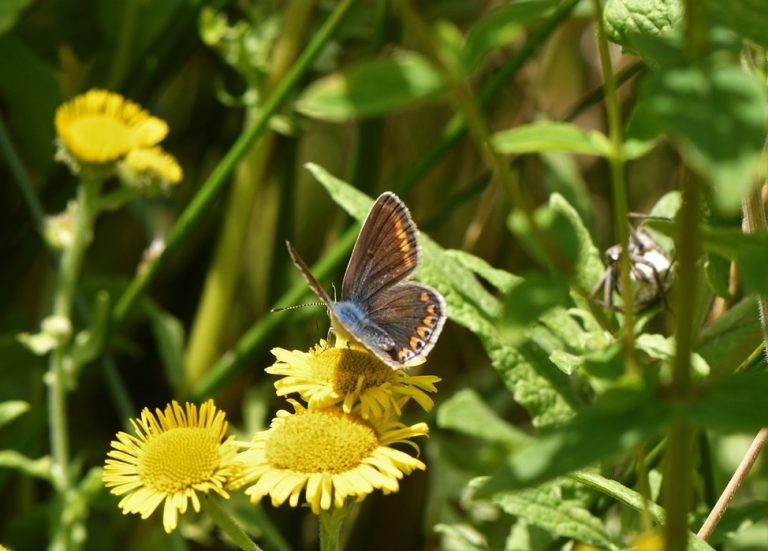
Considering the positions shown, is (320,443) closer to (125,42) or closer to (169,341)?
(169,341)

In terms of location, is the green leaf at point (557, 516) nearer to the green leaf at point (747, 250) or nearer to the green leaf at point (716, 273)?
the green leaf at point (716, 273)

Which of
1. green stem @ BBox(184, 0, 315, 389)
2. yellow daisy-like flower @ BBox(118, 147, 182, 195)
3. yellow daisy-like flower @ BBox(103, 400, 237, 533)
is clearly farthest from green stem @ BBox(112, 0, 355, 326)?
yellow daisy-like flower @ BBox(103, 400, 237, 533)

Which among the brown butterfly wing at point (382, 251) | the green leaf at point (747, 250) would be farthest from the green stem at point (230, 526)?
the green leaf at point (747, 250)

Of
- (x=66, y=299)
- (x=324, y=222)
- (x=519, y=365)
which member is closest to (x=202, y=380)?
Answer: (x=66, y=299)

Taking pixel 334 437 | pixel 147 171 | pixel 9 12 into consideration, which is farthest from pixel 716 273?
pixel 9 12

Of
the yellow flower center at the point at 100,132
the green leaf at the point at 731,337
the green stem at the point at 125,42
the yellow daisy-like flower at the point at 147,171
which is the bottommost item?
the green leaf at the point at 731,337

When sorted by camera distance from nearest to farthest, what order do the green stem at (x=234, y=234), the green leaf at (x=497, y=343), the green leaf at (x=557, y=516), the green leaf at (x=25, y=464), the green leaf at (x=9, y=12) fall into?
the green leaf at (x=557, y=516)
the green leaf at (x=497, y=343)
the green leaf at (x=25, y=464)
the green leaf at (x=9, y=12)
the green stem at (x=234, y=234)
